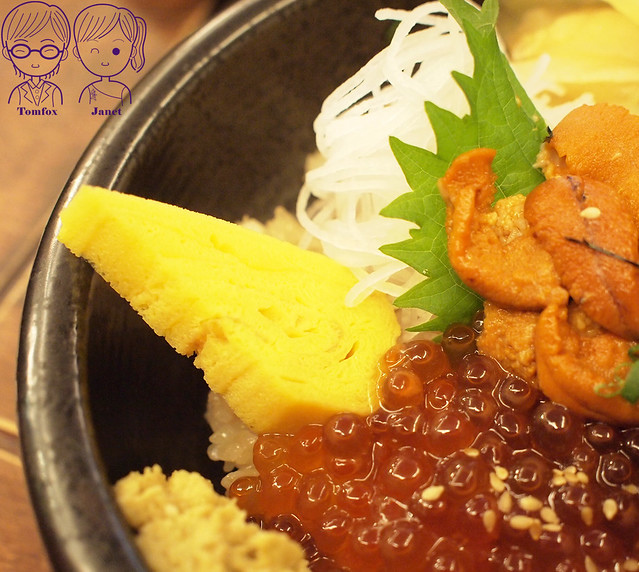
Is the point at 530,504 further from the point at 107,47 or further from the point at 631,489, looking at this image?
the point at 107,47

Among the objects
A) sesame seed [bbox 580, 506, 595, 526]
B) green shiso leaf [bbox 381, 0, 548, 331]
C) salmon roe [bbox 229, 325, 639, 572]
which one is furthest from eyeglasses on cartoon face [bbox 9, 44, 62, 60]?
sesame seed [bbox 580, 506, 595, 526]

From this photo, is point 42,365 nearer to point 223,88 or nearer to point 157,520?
point 157,520

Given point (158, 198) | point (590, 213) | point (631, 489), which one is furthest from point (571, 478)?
point (158, 198)

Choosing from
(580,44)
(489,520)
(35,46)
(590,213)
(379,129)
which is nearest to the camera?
(489,520)

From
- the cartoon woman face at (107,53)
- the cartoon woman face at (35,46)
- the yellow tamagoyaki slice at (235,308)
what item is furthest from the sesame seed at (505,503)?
the cartoon woman face at (35,46)

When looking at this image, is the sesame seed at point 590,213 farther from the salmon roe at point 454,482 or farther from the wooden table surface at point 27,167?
the wooden table surface at point 27,167

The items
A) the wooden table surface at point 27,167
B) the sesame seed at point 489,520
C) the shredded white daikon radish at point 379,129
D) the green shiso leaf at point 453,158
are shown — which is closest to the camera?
the sesame seed at point 489,520

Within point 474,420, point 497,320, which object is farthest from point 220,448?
point 497,320

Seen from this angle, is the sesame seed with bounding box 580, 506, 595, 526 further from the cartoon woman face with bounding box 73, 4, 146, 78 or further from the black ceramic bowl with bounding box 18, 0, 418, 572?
the cartoon woman face with bounding box 73, 4, 146, 78
